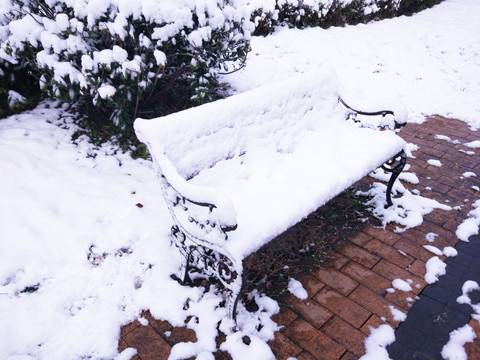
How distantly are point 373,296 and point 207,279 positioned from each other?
1.25m

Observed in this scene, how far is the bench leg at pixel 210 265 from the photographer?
214cm

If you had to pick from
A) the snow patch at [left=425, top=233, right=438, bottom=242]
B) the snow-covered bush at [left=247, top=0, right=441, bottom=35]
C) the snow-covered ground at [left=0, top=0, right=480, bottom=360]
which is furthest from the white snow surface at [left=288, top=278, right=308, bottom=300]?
the snow-covered bush at [left=247, top=0, right=441, bottom=35]

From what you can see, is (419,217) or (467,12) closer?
(419,217)

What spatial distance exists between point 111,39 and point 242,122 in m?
1.61

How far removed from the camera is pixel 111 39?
129 inches

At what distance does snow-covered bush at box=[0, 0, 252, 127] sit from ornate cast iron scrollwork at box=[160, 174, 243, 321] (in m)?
1.46

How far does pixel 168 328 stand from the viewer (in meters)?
2.32

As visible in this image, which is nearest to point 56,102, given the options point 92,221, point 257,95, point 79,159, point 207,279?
point 79,159

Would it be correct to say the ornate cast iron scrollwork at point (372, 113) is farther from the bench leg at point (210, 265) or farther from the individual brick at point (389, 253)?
the bench leg at point (210, 265)

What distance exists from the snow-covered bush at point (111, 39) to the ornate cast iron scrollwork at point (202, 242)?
4.78ft

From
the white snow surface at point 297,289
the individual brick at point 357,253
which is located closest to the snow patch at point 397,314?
the individual brick at point 357,253

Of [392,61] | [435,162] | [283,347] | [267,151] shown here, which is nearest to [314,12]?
[392,61]

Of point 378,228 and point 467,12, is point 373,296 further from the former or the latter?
point 467,12

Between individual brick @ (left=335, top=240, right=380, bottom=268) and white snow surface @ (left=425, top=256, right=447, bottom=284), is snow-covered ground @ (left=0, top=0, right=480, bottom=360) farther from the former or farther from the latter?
individual brick @ (left=335, top=240, right=380, bottom=268)
